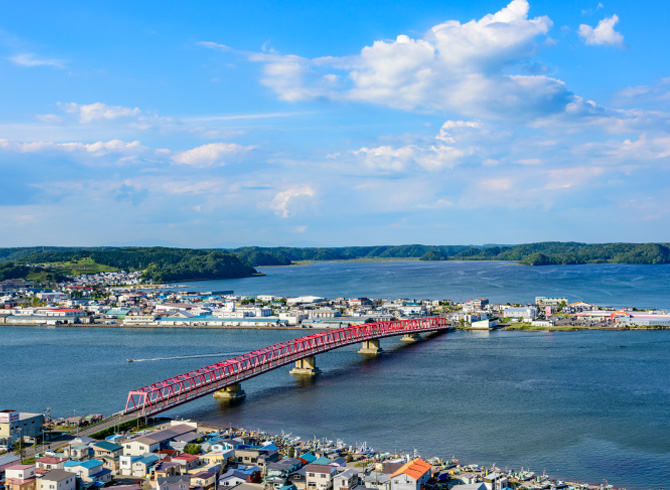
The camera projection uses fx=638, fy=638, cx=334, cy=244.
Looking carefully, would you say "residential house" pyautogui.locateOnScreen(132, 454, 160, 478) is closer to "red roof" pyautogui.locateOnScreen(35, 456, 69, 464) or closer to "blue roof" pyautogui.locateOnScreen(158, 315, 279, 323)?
"red roof" pyautogui.locateOnScreen(35, 456, 69, 464)

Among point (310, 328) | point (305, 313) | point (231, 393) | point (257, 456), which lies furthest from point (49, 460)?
A: point (305, 313)

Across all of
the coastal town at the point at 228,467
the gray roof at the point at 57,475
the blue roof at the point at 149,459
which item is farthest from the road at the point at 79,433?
the blue roof at the point at 149,459

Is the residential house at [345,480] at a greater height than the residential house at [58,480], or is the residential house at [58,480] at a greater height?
the residential house at [58,480]

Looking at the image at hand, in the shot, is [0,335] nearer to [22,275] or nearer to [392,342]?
[392,342]

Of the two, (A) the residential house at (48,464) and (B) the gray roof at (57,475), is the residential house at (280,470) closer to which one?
(B) the gray roof at (57,475)

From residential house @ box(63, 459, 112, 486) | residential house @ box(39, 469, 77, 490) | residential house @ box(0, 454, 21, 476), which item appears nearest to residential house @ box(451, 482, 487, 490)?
residential house @ box(63, 459, 112, 486)

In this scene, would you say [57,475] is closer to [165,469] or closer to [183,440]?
[165,469]
